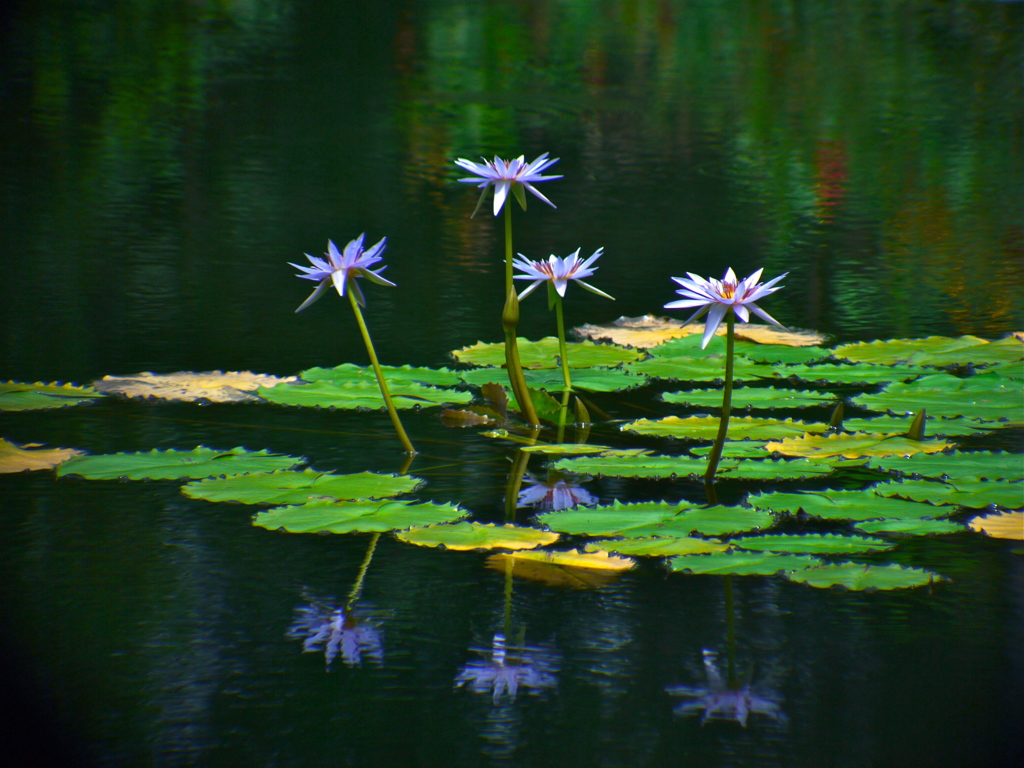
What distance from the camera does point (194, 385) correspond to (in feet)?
6.00

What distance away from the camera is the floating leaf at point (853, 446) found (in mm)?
1489

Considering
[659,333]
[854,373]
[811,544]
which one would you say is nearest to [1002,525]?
[811,544]

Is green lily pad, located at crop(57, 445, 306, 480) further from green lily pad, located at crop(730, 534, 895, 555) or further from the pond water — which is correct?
green lily pad, located at crop(730, 534, 895, 555)

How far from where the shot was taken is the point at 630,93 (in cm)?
728

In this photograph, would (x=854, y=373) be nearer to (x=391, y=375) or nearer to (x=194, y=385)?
(x=391, y=375)

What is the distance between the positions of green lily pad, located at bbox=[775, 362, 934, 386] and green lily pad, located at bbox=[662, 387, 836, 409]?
87 millimetres

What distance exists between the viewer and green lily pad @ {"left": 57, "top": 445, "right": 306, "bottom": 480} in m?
1.42

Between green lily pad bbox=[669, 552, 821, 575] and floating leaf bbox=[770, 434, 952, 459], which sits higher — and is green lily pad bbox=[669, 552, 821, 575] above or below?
below

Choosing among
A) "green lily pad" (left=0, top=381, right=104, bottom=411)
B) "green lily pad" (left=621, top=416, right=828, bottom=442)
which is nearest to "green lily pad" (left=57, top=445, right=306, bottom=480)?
"green lily pad" (left=0, top=381, right=104, bottom=411)

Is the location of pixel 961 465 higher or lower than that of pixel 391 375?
lower

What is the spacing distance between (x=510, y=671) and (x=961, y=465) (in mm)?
801

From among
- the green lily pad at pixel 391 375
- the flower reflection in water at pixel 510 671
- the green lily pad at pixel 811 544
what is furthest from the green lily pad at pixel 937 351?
the flower reflection in water at pixel 510 671

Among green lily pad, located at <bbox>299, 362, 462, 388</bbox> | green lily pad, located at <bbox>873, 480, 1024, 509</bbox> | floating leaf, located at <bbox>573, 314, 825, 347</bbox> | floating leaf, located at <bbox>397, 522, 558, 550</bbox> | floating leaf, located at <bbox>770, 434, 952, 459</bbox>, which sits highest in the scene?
floating leaf, located at <bbox>573, 314, 825, 347</bbox>

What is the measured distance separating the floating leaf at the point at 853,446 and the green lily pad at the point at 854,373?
1.20ft
